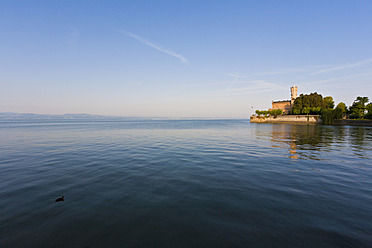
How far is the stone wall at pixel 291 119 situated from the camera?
85306mm

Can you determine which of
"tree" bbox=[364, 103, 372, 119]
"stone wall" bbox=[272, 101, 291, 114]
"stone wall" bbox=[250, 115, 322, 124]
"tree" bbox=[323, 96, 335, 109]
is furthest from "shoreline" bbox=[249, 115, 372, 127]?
"stone wall" bbox=[272, 101, 291, 114]

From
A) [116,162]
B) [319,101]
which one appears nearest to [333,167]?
[116,162]

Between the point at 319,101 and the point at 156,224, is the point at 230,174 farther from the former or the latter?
the point at 319,101

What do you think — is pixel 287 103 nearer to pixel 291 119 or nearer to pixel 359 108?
pixel 291 119

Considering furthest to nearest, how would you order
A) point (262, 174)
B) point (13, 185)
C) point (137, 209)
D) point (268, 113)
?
point (268, 113)
point (262, 174)
point (13, 185)
point (137, 209)

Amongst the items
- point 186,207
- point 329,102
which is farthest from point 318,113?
point 186,207

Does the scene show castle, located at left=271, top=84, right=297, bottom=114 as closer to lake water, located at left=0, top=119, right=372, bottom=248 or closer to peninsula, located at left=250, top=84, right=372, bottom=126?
peninsula, located at left=250, top=84, right=372, bottom=126

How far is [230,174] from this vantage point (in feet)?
29.3

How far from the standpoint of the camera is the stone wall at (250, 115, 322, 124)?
8531cm

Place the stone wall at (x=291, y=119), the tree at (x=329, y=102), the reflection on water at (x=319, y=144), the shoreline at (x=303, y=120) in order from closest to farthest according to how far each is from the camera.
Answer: the reflection on water at (x=319, y=144)
the shoreline at (x=303, y=120)
the stone wall at (x=291, y=119)
the tree at (x=329, y=102)

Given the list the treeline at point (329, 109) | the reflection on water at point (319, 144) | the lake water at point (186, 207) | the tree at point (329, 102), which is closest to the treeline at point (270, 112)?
the treeline at point (329, 109)

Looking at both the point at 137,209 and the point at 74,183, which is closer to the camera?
the point at 137,209

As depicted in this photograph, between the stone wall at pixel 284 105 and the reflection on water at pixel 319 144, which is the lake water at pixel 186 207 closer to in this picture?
the reflection on water at pixel 319 144

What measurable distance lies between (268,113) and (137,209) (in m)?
121
